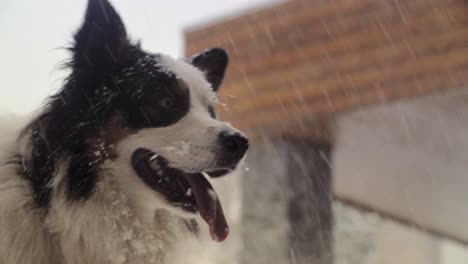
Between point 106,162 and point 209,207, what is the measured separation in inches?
8.1

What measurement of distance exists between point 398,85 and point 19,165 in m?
1.40

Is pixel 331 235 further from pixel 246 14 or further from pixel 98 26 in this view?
pixel 98 26

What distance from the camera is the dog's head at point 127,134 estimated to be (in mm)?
906

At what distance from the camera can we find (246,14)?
5.86 feet

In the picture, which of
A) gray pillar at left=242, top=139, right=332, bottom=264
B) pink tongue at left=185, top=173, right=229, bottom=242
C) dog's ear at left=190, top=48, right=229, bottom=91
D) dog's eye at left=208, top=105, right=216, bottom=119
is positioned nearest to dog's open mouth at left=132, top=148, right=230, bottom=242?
pink tongue at left=185, top=173, right=229, bottom=242

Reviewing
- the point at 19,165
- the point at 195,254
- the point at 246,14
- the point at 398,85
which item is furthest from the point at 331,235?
the point at 19,165

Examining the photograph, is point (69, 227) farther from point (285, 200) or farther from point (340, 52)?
point (285, 200)

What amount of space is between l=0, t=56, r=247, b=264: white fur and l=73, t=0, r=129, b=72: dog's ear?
152 mm

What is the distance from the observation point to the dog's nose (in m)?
0.89

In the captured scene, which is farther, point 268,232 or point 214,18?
point 268,232

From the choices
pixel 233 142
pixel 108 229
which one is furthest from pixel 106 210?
pixel 233 142

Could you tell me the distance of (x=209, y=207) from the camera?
37.2 inches

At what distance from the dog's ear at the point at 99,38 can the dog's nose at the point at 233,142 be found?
26cm

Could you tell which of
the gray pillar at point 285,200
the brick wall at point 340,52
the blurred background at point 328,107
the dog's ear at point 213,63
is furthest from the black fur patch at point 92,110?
the gray pillar at point 285,200
